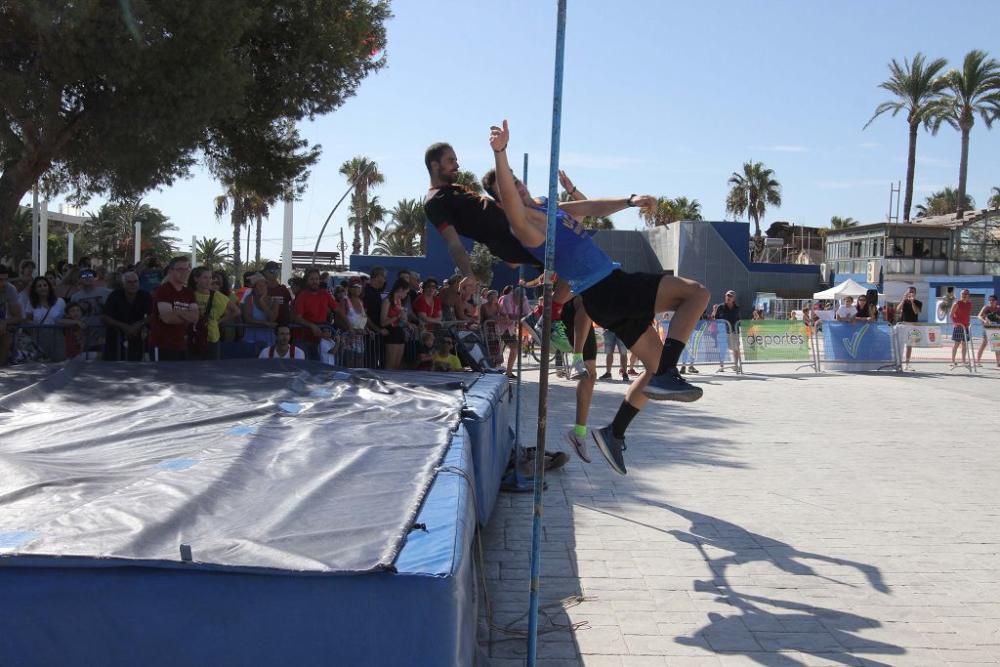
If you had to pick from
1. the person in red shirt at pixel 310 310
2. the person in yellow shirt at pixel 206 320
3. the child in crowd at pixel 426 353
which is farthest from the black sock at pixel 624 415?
the person in yellow shirt at pixel 206 320

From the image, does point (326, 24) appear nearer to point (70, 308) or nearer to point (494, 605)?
point (70, 308)

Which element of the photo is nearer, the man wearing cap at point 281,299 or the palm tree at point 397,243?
the man wearing cap at point 281,299

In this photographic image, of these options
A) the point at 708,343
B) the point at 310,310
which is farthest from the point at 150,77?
the point at 708,343

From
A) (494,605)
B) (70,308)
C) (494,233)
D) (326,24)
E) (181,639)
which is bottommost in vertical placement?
(494,605)

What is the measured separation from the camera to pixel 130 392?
5.98 metres

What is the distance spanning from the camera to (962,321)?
18750 mm

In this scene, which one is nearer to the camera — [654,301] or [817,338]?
[654,301]

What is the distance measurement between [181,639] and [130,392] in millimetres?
3899

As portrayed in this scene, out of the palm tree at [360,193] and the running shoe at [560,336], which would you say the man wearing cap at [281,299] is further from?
the palm tree at [360,193]

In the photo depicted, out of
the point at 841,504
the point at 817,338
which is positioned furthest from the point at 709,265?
the point at 841,504

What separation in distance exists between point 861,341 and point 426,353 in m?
11.0

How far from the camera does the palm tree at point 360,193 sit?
59.1m

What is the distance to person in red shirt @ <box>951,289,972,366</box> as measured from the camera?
18453mm

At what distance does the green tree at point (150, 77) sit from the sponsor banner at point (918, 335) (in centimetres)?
1186
